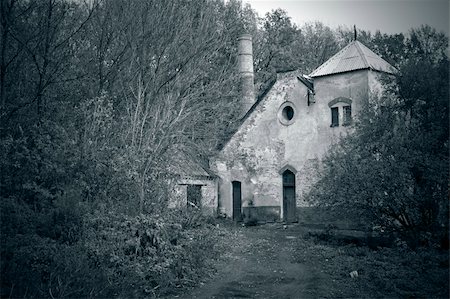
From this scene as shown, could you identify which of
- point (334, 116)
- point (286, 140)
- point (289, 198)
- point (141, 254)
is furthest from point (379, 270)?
point (286, 140)

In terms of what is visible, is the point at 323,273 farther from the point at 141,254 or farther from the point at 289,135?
the point at 289,135

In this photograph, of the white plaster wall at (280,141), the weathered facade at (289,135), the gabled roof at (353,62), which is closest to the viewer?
the gabled roof at (353,62)

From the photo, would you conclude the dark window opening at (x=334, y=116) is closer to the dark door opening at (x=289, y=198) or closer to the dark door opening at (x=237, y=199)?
the dark door opening at (x=289, y=198)

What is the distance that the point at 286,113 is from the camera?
72.2 feet

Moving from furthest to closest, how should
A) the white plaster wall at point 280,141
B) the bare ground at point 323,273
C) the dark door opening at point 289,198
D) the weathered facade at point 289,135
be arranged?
the dark door opening at point 289,198, the white plaster wall at point 280,141, the weathered facade at point 289,135, the bare ground at point 323,273

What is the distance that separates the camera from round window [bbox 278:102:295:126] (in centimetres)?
2156

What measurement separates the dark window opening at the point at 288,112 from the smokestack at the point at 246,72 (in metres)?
→ 4.15

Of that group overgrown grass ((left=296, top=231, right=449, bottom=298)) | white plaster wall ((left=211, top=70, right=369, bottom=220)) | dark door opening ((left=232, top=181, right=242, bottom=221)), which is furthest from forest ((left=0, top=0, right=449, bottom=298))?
dark door opening ((left=232, top=181, right=242, bottom=221))

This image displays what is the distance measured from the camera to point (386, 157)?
13031 millimetres

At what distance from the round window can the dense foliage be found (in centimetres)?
686

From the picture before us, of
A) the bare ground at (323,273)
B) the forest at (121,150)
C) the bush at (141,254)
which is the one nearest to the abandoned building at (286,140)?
the forest at (121,150)

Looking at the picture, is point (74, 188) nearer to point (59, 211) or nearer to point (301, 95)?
point (59, 211)

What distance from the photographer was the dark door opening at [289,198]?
21.3 meters

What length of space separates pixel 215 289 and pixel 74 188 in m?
3.98
